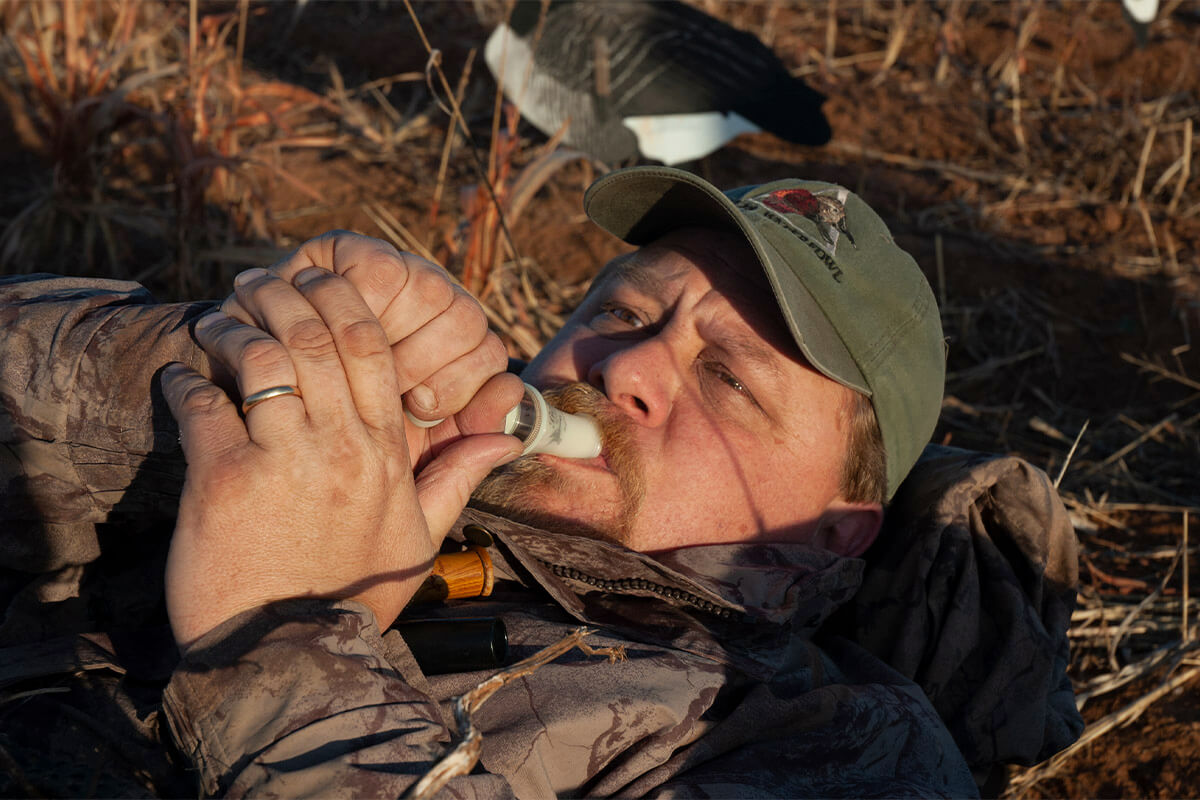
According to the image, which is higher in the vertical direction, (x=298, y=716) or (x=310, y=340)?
(x=310, y=340)

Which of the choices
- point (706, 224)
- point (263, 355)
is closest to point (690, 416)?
point (706, 224)

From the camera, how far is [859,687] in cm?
206

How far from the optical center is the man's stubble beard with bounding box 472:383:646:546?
2123mm

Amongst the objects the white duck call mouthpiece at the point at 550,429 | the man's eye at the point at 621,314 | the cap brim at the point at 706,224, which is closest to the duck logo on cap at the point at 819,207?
the cap brim at the point at 706,224

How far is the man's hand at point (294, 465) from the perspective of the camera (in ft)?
4.80

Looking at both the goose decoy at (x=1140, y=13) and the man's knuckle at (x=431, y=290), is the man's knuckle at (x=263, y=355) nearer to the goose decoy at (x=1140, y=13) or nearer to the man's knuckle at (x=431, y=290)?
the man's knuckle at (x=431, y=290)

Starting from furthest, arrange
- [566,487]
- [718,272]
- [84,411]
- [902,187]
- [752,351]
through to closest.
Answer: [902,187] → [718,272] → [752,351] → [566,487] → [84,411]

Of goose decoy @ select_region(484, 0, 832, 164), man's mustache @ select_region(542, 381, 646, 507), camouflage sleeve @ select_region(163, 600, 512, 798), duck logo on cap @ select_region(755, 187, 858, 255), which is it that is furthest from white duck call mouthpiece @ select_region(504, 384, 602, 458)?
goose decoy @ select_region(484, 0, 832, 164)

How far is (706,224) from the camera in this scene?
2.48 m

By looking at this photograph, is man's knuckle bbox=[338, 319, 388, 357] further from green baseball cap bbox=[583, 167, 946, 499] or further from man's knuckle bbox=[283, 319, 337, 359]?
green baseball cap bbox=[583, 167, 946, 499]

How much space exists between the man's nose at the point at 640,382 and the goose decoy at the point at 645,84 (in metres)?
2.88

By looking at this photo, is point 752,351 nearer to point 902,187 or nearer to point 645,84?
point 902,187

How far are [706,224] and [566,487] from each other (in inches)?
29.0

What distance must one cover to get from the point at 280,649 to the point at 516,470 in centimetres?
80
